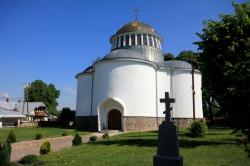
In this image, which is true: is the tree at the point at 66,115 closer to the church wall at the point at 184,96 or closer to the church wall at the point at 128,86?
the church wall at the point at 128,86

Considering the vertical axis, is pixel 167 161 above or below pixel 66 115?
above

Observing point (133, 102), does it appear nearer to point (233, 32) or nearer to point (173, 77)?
point (173, 77)

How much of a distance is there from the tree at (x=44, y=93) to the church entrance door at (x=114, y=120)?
44.1m

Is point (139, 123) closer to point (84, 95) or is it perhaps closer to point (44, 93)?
point (84, 95)

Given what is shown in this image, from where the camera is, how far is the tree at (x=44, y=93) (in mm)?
64750

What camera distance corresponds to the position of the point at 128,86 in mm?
22875

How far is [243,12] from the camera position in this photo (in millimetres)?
11320

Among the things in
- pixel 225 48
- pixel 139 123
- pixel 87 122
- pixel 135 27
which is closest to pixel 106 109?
pixel 139 123

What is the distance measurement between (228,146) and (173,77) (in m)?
16.9

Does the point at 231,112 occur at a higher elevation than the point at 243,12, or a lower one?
lower

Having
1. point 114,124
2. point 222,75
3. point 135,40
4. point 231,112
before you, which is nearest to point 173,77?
point 135,40

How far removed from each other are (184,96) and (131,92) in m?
8.10

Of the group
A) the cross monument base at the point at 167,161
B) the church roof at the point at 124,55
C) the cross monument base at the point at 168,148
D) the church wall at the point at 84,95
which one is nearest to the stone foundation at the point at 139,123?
the church wall at the point at 84,95

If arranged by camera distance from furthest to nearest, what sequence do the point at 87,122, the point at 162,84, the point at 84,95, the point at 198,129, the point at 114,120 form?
the point at 84,95
the point at 87,122
the point at 162,84
the point at 114,120
the point at 198,129
